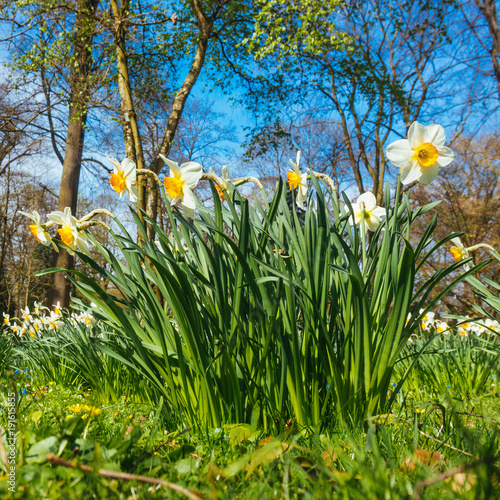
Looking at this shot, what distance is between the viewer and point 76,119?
649cm

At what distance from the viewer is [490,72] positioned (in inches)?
363

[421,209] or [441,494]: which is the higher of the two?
[421,209]

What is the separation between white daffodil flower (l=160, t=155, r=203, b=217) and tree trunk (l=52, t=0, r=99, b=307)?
19.3ft

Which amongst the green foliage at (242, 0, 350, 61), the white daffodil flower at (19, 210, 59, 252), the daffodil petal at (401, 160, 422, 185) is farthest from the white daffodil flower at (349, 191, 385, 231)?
the green foliage at (242, 0, 350, 61)

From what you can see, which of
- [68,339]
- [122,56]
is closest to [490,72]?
[122,56]

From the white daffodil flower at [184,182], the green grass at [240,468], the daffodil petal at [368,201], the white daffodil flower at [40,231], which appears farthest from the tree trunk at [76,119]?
the green grass at [240,468]

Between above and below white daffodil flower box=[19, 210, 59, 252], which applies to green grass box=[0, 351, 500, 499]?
below

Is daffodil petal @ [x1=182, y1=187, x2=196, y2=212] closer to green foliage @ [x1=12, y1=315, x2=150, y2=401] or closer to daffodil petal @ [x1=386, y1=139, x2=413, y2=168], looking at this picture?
daffodil petal @ [x1=386, y1=139, x2=413, y2=168]

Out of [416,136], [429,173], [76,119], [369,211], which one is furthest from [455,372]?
[76,119]

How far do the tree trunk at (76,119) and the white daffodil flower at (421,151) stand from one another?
6.27 metres

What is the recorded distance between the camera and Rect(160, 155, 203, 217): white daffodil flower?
1356mm

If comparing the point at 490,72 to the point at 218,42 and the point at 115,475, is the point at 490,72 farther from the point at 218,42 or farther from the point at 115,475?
the point at 115,475

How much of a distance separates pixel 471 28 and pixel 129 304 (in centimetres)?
1111

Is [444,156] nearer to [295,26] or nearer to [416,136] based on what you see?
[416,136]
